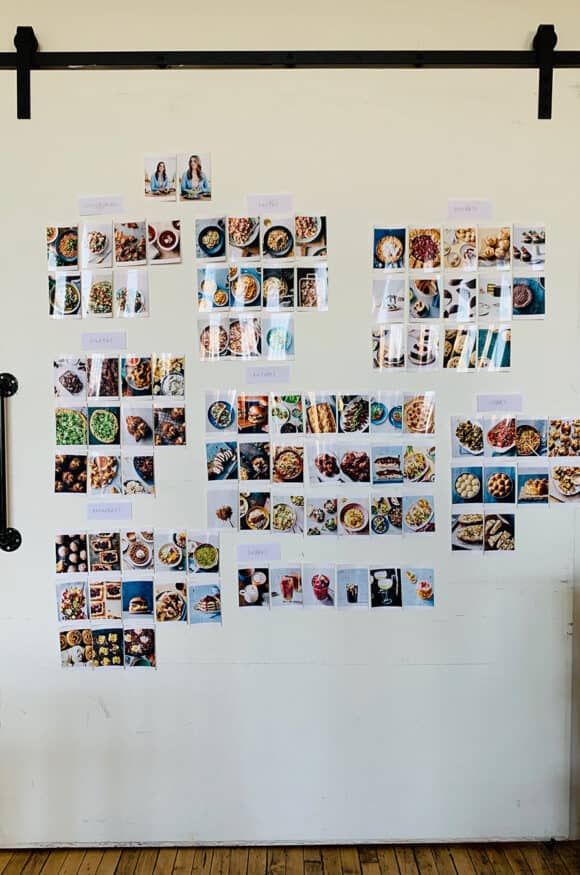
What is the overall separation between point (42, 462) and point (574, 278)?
170 cm

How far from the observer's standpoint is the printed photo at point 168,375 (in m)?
1.95

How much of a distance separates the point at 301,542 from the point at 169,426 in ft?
1.75

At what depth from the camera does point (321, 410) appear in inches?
76.7

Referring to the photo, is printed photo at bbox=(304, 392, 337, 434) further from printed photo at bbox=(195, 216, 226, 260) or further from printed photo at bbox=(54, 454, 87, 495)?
printed photo at bbox=(54, 454, 87, 495)

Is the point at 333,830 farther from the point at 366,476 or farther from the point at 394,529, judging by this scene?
the point at 366,476

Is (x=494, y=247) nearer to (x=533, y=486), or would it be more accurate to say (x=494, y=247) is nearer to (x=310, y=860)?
(x=533, y=486)

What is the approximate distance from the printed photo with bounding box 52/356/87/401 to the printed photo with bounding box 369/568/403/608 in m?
1.05

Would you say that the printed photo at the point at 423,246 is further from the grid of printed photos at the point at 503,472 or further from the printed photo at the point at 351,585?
the printed photo at the point at 351,585

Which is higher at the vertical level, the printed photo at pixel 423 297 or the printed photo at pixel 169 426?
the printed photo at pixel 423 297

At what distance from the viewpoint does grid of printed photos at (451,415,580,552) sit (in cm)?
A: 196

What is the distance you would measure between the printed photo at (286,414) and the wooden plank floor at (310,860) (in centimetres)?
129

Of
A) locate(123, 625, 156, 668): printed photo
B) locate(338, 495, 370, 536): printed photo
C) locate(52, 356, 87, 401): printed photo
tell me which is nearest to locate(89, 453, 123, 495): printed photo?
locate(52, 356, 87, 401): printed photo

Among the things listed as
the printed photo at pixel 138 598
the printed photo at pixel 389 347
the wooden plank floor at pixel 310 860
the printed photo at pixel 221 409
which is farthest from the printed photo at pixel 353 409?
the wooden plank floor at pixel 310 860

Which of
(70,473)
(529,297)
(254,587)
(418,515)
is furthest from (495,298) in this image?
(70,473)
